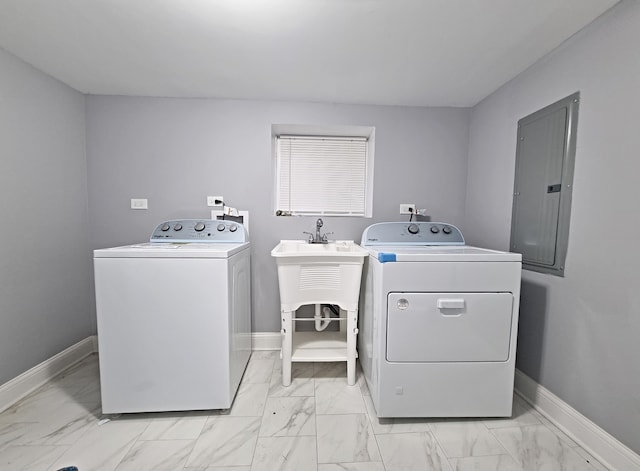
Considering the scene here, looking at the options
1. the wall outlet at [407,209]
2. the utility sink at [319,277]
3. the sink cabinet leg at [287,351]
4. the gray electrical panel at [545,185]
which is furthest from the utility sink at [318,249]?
the gray electrical panel at [545,185]

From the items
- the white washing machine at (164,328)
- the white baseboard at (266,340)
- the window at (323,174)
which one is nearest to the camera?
the white washing machine at (164,328)

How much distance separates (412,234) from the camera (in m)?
1.91

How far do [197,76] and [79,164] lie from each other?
122 centimetres

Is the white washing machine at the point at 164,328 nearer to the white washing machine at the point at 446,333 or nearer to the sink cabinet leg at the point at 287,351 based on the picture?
the sink cabinet leg at the point at 287,351

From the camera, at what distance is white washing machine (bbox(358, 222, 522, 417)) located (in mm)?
1298

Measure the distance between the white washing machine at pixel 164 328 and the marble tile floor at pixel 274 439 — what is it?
0.13 m

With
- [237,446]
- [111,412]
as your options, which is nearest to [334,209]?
[237,446]

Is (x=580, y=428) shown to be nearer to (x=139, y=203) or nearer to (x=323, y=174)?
(x=323, y=174)

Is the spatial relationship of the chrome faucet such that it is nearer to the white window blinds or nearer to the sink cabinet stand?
the white window blinds

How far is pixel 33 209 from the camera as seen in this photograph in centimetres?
164

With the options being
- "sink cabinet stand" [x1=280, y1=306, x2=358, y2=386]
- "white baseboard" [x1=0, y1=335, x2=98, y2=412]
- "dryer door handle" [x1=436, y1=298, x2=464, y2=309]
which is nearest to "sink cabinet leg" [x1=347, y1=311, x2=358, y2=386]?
"sink cabinet stand" [x1=280, y1=306, x2=358, y2=386]

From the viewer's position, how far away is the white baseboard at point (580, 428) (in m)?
1.08

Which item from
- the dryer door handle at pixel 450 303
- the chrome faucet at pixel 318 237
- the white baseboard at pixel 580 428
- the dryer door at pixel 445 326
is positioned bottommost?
the white baseboard at pixel 580 428

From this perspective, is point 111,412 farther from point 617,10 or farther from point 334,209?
point 617,10
